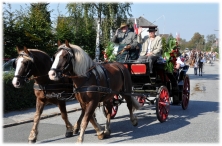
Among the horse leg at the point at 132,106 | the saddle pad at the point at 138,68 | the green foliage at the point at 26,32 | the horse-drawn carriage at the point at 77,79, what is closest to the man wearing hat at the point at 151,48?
the saddle pad at the point at 138,68

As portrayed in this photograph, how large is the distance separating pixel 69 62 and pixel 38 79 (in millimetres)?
901

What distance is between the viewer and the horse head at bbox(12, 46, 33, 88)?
595 centimetres

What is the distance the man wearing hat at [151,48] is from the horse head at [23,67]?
124 inches

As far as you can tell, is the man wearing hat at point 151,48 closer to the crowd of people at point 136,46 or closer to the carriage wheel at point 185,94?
the crowd of people at point 136,46

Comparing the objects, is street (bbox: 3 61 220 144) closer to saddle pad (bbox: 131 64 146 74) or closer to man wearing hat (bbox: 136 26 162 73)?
saddle pad (bbox: 131 64 146 74)

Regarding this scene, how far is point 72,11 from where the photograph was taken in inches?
874

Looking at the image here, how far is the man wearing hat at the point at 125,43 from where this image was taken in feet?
28.0

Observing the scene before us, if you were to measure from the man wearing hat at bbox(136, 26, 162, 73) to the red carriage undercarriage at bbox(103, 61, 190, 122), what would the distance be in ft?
0.53

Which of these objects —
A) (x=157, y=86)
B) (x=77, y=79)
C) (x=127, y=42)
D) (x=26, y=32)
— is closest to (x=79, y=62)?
(x=77, y=79)

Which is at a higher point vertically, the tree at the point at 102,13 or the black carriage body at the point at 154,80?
the tree at the point at 102,13

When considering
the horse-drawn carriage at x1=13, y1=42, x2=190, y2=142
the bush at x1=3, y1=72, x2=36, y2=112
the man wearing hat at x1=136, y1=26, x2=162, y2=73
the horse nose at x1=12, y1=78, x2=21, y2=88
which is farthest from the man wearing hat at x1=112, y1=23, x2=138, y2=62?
the horse nose at x1=12, y1=78, x2=21, y2=88

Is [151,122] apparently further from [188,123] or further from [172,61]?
[172,61]

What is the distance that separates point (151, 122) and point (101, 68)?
8.65 ft

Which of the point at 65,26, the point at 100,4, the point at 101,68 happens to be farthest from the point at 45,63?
the point at 100,4
